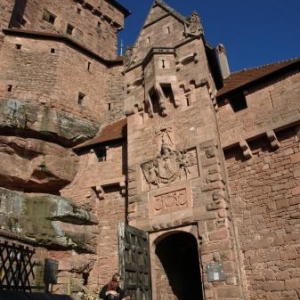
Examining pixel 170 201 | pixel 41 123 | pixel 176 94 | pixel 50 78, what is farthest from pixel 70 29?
pixel 170 201

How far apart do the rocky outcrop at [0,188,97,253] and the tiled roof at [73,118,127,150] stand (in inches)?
120

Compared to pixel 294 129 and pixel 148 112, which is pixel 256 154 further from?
pixel 148 112

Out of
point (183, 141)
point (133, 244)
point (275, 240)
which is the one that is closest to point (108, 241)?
point (133, 244)

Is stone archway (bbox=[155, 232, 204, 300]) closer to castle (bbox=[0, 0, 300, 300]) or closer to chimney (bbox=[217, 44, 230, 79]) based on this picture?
castle (bbox=[0, 0, 300, 300])

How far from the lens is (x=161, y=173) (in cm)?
1184

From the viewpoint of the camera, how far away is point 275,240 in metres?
10.1

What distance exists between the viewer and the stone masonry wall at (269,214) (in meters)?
9.70

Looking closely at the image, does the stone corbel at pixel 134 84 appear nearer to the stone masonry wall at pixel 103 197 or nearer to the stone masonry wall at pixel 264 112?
the stone masonry wall at pixel 103 197

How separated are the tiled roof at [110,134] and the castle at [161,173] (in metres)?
0.10

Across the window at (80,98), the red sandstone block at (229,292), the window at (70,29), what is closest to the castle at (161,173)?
the red sandstone block at (229,292)

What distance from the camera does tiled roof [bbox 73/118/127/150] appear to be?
49.1 ft

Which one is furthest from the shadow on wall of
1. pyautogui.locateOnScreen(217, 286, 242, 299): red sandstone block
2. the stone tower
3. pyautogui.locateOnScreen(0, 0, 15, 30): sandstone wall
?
pyautogui.locateOnScreen(0, 0, 15, 30): sandstone wall

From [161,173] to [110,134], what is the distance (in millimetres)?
4891

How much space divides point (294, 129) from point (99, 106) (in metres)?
11.0
